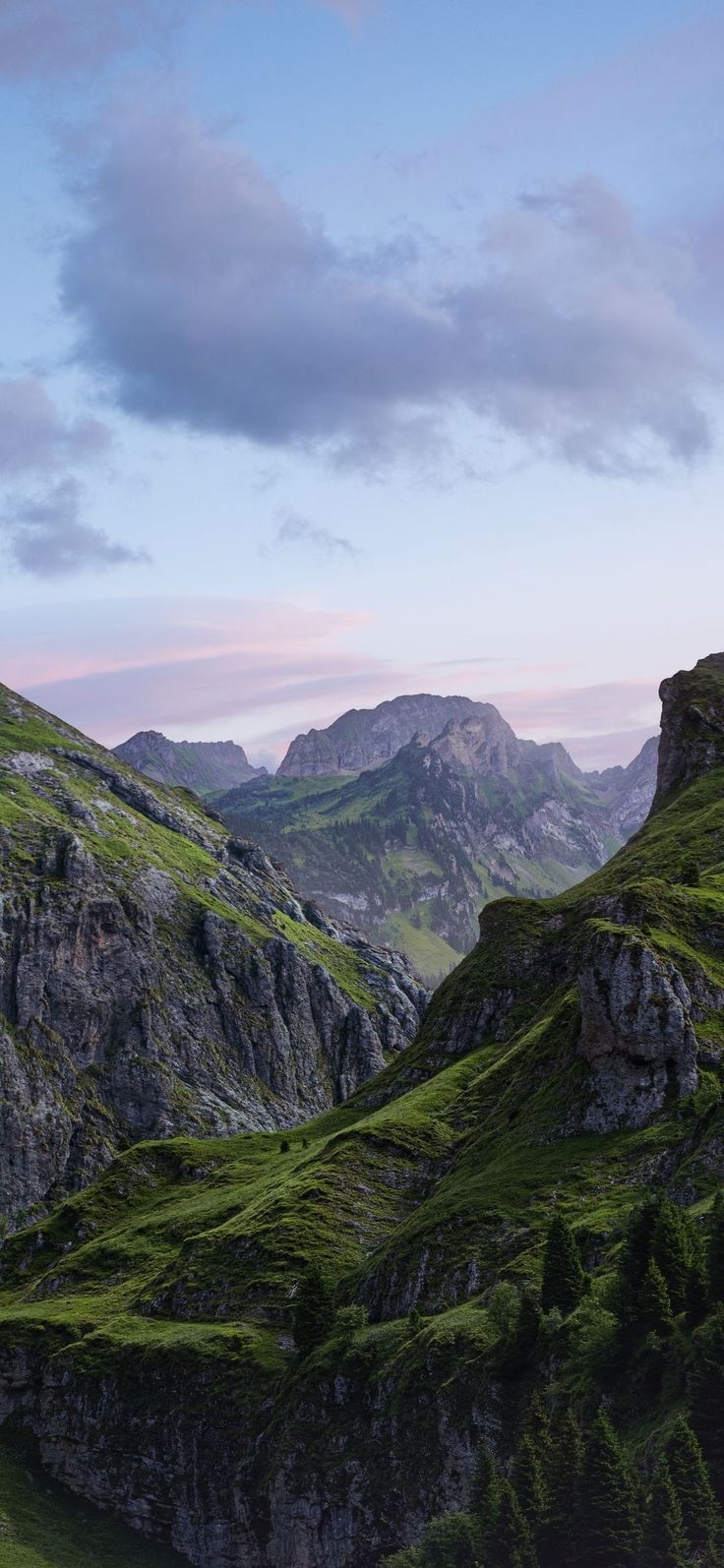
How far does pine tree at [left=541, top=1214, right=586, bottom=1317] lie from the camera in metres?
120

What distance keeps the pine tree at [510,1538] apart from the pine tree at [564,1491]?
1.24 metres

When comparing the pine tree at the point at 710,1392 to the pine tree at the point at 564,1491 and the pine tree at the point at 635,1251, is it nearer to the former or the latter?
the pine tree at the point at 564,1491

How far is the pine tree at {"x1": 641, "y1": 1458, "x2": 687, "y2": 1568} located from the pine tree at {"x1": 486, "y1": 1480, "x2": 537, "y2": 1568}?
10.4m

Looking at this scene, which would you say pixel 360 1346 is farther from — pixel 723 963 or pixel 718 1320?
pixel 723 963

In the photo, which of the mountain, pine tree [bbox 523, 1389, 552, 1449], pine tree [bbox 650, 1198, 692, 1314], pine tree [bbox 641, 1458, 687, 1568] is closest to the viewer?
pine tree [bbox 641, 1458, 687, 1568]

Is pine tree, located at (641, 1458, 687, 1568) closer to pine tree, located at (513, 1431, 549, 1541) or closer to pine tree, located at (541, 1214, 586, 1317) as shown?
pine tree, located at (513, 1431, 549, 1541)

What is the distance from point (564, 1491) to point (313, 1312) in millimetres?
55578

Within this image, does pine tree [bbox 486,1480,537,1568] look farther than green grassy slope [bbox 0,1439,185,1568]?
No

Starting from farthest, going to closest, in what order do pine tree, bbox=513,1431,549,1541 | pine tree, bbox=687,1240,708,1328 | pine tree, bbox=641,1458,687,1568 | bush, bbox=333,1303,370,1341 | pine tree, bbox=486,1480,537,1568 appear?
bush, bbox=333,1303,370,1341
pine tree, bbox=687,1240,708,1328
pine tree, bbox=513,1431,549,1541
pine tree, bbox=486,1480,537,1568
pine tree, bbox=641,1458,687,1568

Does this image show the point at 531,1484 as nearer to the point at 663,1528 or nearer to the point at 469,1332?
the point at 663,1528

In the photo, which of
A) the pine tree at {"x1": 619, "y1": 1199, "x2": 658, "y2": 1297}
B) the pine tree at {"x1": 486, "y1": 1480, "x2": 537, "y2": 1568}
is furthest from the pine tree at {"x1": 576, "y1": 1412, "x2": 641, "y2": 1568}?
the pine tree at {"x1": 619, "y1": 1199, "x2": 658, "y2": 1297}

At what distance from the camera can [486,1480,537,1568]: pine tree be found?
100812 millimetres

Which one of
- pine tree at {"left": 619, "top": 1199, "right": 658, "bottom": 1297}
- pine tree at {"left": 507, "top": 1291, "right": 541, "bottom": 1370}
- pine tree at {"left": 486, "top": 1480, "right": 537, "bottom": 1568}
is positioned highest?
pine tree at {"left": 619, "top": 1199, "right": 658, "bottom": 1297}

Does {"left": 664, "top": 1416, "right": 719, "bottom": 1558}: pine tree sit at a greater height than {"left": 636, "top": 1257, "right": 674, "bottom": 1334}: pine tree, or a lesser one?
lesser
